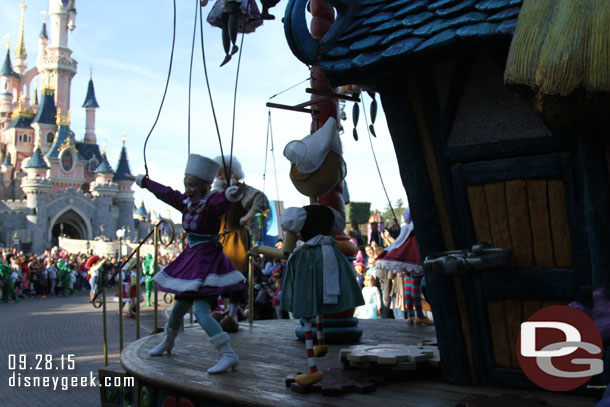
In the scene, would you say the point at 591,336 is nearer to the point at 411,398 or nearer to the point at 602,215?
the point at 602,215

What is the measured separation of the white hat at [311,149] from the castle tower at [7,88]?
7002 centimetres

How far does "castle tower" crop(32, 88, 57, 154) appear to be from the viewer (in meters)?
62.5

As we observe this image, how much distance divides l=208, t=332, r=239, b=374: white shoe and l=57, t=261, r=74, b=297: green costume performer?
22.6m

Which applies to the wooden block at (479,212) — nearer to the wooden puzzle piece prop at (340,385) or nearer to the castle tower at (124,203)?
the wooden puzzle piece prop at (340,385)

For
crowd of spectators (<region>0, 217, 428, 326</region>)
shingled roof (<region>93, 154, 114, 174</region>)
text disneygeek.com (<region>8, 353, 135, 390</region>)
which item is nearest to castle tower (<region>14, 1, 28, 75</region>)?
shingled roof (<region>93, 154, 114, 174</region>)

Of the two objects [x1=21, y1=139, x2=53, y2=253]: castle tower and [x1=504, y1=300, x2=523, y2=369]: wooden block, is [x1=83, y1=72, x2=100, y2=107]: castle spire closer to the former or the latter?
[x1=21, y1=139, x2=53, y2=253]: castle tower

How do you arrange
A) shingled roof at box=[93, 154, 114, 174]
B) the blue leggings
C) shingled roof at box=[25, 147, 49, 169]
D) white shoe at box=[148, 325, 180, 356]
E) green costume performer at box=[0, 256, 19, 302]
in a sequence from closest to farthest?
1. the blue leggings
2. white shoe at box=[148, 325, 180, 356]
3. green costume performer at box=[0, 256, 19, 302]
4. shingled roof at box=[25, 147, 49, 169]
5. shingled roof at box=[93, 154, 114, 174]

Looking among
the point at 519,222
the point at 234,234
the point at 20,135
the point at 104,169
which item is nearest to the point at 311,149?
the point at 519,222

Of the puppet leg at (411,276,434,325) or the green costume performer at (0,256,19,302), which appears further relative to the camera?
the green costume performer at (0,256,19,302)

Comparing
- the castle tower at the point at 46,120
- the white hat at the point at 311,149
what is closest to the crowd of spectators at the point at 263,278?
the white hat at the point at 311,149

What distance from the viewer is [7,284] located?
20.5 meters

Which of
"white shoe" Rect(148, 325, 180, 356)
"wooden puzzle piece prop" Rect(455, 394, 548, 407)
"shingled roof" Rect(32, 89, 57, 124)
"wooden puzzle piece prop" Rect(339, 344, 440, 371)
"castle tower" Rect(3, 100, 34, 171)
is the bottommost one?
"wooden puzzle piece prop" Rect(455, 394, 548, 407)

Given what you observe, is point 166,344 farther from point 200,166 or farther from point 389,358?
point 389,358

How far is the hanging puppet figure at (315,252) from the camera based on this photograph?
408 cm
